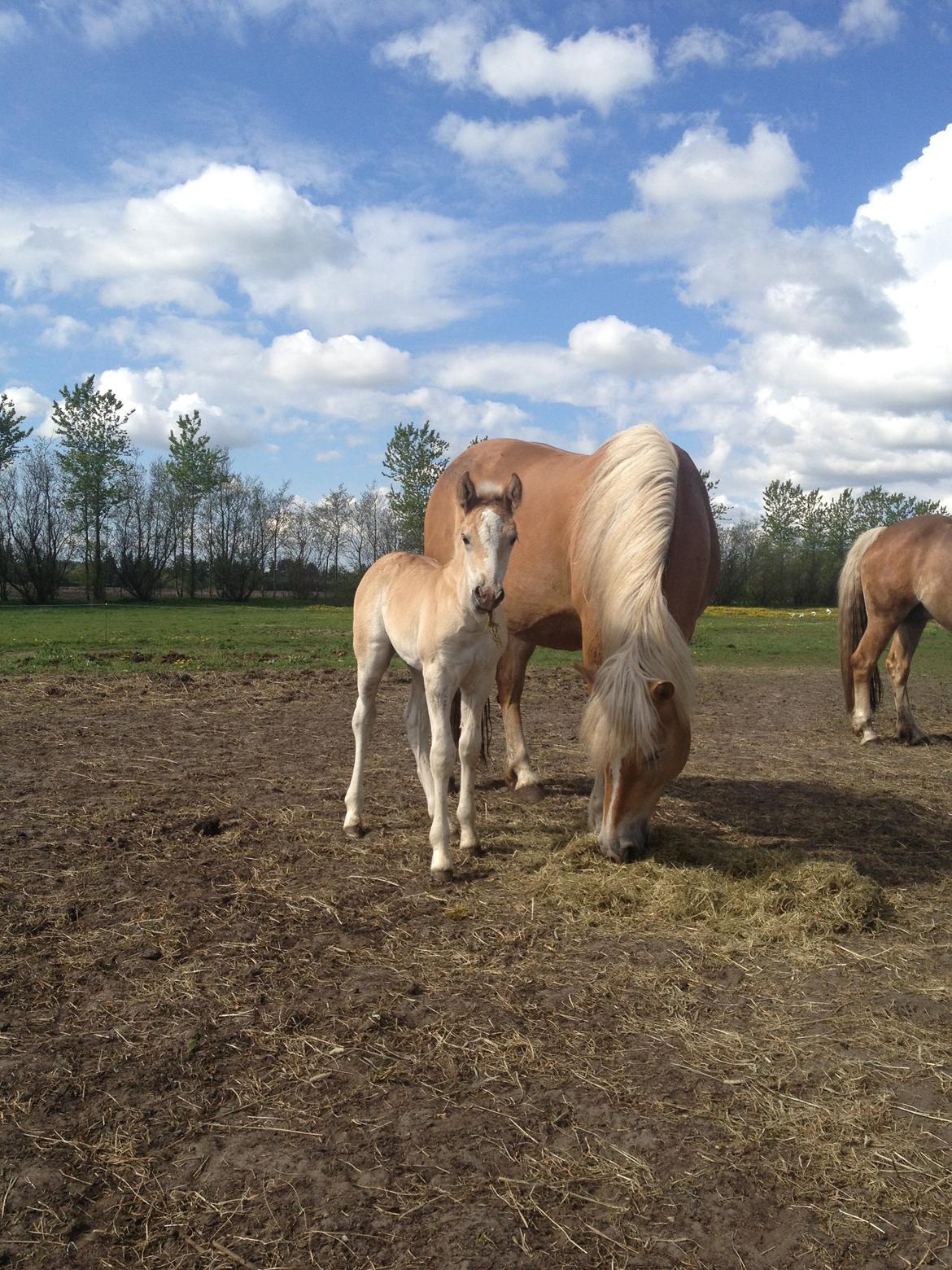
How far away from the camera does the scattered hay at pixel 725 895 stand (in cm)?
441

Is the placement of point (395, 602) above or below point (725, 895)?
above

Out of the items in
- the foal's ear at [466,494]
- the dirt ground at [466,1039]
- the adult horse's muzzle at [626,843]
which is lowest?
the dirt ground at [466,1039]

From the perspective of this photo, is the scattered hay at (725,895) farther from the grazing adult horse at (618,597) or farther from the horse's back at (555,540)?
the horse's back at (555,540)

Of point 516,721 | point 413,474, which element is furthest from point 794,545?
Result: point 516,721

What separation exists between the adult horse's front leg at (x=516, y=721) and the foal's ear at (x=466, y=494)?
2.57 meters

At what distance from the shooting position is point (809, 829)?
20.7 ft

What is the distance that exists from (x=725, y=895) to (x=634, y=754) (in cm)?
94

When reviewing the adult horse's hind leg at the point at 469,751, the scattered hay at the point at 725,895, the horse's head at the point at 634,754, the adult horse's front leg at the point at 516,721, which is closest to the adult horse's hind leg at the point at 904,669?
the adult horse's front leg at the point at 516,721

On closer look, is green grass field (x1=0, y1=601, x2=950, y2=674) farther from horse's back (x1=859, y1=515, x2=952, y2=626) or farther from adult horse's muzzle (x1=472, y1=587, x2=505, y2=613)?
adult horse's muzzle (x1=472, y1=587, x2=505, y2=613)

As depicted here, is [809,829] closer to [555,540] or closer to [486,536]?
[555,540]

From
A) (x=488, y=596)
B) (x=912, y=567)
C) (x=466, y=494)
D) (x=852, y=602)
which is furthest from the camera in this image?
(x=852, y=602)

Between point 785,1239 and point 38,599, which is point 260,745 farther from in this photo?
point 38,599

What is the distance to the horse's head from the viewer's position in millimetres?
4652

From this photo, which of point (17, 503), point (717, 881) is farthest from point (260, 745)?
point (17, 503)
